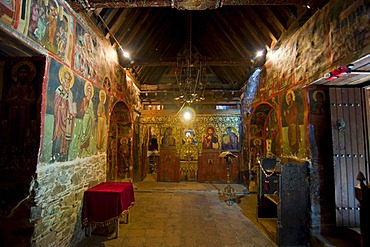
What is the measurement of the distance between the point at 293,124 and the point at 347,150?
116 cm

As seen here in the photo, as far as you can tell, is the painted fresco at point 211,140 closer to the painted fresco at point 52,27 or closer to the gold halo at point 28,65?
the painted fresco at point 52,27

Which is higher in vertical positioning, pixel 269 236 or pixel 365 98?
pixel 365 98

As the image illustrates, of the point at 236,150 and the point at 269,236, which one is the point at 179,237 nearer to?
the point at 269,236

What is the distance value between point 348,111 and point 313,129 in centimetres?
70

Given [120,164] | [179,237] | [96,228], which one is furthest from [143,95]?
[179,237]

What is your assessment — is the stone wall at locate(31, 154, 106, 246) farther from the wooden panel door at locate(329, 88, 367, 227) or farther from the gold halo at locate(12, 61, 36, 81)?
the wooden panel door at locate(329, 88, 367, 227)

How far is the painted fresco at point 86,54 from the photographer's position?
3.79 m

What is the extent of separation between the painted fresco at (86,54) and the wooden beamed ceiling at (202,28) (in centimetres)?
46

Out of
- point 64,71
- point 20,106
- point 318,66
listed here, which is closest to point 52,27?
point 64,71

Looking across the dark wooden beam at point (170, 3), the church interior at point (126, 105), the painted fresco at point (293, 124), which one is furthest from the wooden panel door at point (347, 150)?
the dark wooden beam at point (170, 3)

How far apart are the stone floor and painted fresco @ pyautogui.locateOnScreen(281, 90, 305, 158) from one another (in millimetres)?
2107

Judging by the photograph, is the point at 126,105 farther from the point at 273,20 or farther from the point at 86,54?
the point at 273,20

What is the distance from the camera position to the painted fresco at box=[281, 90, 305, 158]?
4188 millimetres

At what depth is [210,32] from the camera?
8.05 metres
